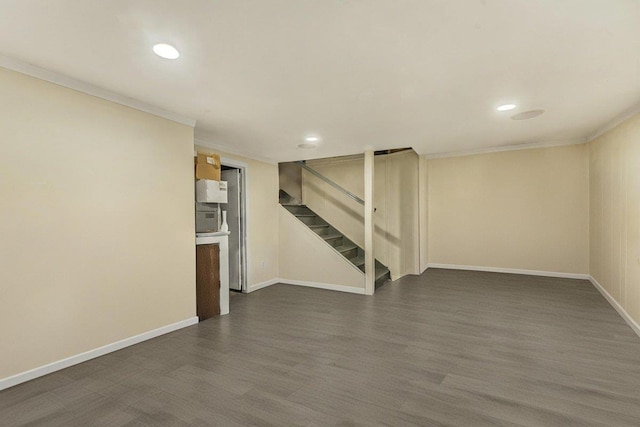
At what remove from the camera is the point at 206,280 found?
376 cm

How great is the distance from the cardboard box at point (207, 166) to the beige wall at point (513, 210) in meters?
4.64

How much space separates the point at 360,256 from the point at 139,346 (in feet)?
13.7

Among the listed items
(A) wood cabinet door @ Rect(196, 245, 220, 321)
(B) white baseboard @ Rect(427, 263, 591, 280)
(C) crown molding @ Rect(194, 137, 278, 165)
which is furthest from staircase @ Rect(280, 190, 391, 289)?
(A) wood cabinet door @ Rect(196, 245, 220, 321)

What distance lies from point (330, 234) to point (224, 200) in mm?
2974

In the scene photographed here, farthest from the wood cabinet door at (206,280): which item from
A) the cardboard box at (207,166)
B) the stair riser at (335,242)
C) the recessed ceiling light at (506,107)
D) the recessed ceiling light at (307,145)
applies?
the recessed ceiling light at (506,107)

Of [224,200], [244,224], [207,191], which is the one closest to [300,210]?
[244,224]

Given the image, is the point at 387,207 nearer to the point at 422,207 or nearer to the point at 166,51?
the point at 422,207

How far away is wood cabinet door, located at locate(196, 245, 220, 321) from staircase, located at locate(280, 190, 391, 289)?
2329 mm

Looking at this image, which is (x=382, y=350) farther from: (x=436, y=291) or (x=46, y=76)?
(x=46, y=76)

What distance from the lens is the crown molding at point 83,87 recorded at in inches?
88.0

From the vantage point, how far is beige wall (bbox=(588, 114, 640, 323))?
3217 millimetres

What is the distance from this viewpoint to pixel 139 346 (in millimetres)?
2949

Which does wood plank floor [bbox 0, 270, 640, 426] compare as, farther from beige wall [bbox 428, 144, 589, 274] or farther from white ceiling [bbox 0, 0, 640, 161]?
white ceiling [bbox 0, 0, 640, 161]

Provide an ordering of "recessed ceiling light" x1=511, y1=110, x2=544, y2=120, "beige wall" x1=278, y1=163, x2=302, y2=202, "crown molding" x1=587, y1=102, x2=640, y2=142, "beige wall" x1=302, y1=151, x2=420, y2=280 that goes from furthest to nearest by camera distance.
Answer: "beige wall" x1=278, y1=163, x2=302, y2=202, "beige wall" x1=302, y1=151, x2=420, y2=280, "recessed ceiling light" x1=511, y1=110, x2=544, y2=120, "crown molding" x1=587, y1=102, x2=640, y2=142
